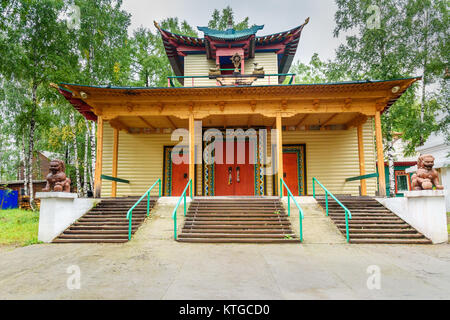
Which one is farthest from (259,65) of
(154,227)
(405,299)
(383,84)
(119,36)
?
(405,299)

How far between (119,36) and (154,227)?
14139mm

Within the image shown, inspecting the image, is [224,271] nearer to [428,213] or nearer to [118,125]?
[428,213]

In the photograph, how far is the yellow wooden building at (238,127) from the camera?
1043 cm

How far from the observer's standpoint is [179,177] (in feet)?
43.8

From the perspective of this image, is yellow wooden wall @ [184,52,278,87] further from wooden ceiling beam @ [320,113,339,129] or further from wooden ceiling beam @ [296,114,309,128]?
wooden ceiling beam @ [320,113,339,129]

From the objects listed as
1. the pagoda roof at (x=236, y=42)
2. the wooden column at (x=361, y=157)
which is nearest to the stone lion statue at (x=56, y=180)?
the pagoda roof at (x=236, y=42)

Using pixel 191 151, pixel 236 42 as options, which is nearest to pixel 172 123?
pixel 191 151

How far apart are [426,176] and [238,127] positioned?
25.0 ft

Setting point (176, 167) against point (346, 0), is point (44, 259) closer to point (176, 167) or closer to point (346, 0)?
point (176, 167)

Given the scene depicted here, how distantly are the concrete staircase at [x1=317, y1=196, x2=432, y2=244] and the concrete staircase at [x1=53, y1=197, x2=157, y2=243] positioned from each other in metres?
5.87

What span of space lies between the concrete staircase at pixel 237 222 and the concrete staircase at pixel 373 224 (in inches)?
62.2

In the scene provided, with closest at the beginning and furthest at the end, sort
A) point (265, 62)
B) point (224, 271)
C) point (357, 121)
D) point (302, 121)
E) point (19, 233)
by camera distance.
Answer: point (224, 271), point (19, 233), point (357, 121), point (302, 121), point (265, 62)

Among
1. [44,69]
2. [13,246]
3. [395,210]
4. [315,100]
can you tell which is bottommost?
[13,246]

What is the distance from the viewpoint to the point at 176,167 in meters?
13.4
